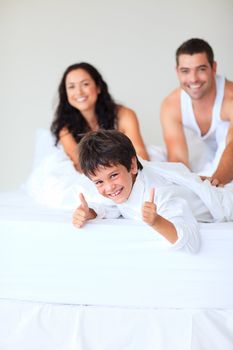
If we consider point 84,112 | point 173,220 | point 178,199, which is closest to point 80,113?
point 84,112

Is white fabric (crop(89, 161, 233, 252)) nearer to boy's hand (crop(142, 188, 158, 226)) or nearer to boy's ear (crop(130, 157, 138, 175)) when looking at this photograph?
boy's ear (crop(130, 157, 138, 175))

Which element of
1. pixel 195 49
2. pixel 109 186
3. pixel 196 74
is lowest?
pixel 109 186

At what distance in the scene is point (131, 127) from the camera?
2510 mm

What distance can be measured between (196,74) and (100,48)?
120 cm

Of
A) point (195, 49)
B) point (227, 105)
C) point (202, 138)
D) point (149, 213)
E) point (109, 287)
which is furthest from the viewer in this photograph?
point (202, 138)

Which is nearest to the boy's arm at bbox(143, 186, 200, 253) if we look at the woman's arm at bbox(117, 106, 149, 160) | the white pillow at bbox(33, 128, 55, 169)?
the woman's arm at bbox(117, 106, 149, 160)

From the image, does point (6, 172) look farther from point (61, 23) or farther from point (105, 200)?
point (105, 200)

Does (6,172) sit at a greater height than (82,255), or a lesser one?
lesser

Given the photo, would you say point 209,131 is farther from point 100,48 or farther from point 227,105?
point 100,48

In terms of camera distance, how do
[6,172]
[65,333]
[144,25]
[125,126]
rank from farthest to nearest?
[6,172] < [144,25] < [125,126] < [65,333]

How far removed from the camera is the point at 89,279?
1.63 meters

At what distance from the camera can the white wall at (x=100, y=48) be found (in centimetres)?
327

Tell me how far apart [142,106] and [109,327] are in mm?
2081

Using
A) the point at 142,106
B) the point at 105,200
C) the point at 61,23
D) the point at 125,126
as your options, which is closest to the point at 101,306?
the point at 105,200
